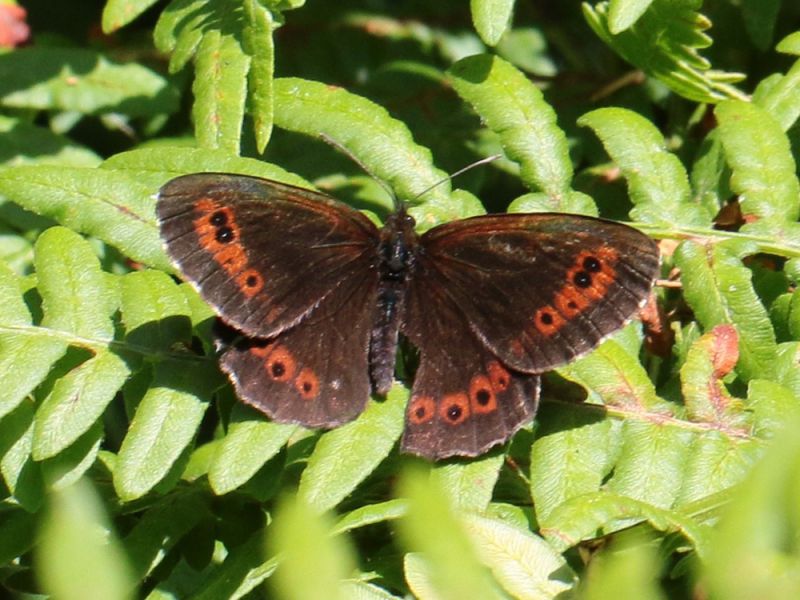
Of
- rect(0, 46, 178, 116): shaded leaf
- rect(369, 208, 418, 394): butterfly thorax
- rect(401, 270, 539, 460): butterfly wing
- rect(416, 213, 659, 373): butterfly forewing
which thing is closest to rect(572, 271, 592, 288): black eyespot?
rect(416, 213, 659, 373): butterfly forewing

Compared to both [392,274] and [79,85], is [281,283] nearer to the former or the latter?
[392,274]

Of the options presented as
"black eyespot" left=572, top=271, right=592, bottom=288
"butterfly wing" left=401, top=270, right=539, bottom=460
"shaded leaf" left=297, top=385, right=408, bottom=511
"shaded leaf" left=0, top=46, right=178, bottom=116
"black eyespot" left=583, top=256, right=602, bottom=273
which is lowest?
"shaded leaf" left=0, top=46, right=178, bottom=116

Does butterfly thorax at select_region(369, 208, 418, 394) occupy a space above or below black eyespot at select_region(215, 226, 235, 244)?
below

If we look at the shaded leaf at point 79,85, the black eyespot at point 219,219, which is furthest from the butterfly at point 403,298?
the shaded leaf at point 79,85

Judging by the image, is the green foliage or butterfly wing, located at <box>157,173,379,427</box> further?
butterfly wing, located at <box>157,173,379,427</box>

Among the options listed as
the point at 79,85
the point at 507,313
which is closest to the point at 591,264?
the point at 507,313

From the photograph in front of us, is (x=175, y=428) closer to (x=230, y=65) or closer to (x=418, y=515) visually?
(x=230, y=65)

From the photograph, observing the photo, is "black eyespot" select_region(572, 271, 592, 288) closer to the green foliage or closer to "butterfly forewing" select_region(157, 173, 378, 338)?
the green foliage

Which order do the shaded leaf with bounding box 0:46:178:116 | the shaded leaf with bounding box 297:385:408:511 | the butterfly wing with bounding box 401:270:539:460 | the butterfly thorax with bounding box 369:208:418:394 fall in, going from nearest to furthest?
1. the shaded leaf with bounding box 297:385:408:511
2. the butterfly wing with bounding box 401:270:539:460
3. the butterfly thorax with bounding box 369:208:418:394
4. the shaded leaf with bounding box 0:46:178:116
